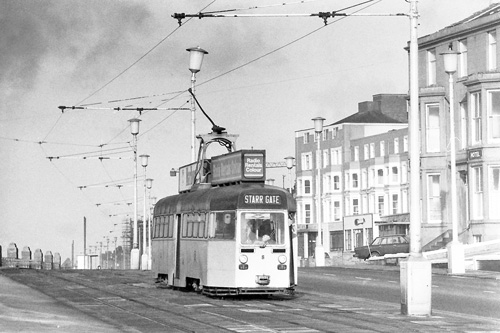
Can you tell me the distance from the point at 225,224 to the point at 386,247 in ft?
142

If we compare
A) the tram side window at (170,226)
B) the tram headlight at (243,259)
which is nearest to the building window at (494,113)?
the tram side window at (170,226)

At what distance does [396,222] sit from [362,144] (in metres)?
29.1

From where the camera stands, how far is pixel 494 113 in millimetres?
58688

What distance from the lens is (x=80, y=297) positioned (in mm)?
31875

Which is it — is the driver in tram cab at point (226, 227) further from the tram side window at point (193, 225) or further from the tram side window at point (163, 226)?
the tram side window at point (163, 226)

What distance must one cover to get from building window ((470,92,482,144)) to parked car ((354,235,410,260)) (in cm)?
1171

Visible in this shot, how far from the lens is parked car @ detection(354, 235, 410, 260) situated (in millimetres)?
70938

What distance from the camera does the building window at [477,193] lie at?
59.6 meters

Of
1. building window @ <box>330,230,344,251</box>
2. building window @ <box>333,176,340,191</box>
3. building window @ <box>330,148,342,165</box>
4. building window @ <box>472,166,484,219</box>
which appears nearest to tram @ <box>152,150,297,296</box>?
building window @ <box>472,166,484,219</box>

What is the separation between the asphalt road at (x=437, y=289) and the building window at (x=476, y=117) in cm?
1557

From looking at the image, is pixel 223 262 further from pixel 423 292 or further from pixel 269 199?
pixel 423 292

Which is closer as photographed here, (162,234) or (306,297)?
(306,297)

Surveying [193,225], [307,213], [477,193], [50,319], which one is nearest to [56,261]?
[307,213]

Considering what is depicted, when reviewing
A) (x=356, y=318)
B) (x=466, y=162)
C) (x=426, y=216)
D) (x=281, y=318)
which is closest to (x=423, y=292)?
(x=356, y=318)
